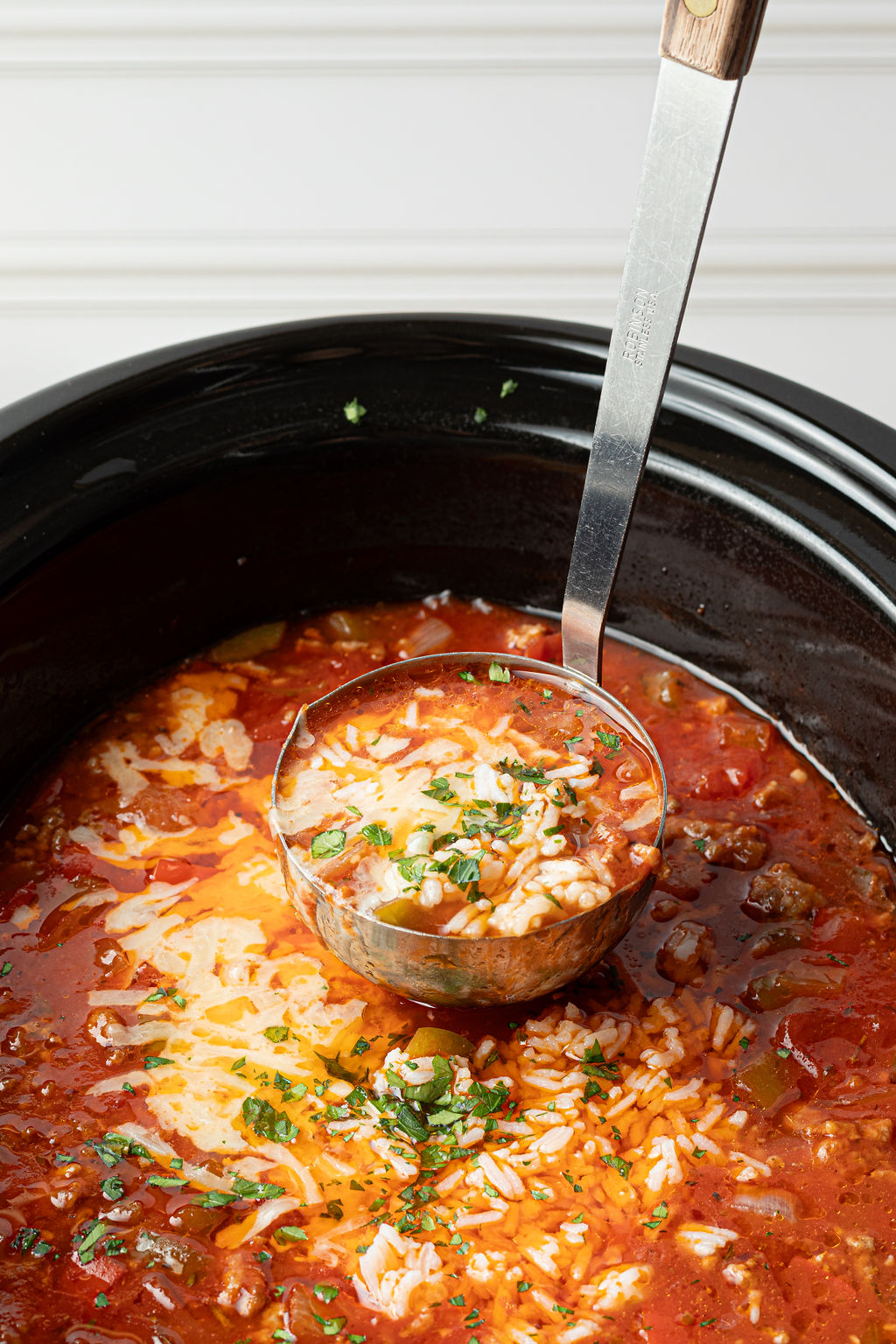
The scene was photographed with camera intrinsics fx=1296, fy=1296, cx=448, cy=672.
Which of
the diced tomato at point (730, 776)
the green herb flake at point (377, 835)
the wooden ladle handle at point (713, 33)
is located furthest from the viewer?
the diced tomato at point (730, 776)

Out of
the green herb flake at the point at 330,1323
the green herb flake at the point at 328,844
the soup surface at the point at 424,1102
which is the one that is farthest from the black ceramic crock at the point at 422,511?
the green herb flake at the point at 330,1323

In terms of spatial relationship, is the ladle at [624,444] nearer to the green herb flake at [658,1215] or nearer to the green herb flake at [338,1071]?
the green herb flake at [338,1071]

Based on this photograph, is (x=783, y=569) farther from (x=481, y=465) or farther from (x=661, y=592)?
(x=481, y=465)

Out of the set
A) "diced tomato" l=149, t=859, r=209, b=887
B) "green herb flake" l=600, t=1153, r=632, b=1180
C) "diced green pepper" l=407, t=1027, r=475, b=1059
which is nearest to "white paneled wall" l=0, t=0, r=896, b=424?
"diced tomato" l=149, t=859, r=209, b=887

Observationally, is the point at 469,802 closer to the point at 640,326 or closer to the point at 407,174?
the point at 640,326

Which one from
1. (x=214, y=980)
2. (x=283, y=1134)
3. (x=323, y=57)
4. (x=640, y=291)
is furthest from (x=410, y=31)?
(x=283, y=1134)

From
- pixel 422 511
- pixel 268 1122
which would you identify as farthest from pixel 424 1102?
pixel 422 511
